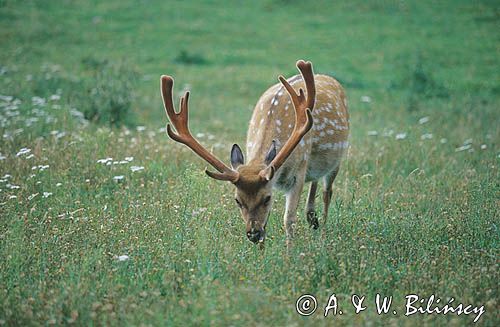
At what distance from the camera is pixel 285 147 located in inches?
221

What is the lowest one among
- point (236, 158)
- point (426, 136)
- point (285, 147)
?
point (426, 136)

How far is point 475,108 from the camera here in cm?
1219

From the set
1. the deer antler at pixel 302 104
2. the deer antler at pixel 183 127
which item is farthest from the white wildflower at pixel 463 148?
the deer antler at pixel 183 127

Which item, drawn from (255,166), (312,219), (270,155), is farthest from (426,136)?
(255,166)

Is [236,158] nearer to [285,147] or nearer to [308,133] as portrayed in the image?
[285,147]

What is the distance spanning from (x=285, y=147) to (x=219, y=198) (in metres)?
1.70

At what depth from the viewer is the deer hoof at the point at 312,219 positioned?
22.1 ft

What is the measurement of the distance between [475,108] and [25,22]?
12942mm

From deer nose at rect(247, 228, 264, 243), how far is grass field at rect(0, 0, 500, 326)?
0.11 metres

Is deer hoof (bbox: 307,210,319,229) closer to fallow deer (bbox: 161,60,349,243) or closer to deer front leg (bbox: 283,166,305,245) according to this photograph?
fallow deer (bbox: 161,60,349,243)

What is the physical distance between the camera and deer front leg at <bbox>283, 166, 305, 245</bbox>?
6141 mm

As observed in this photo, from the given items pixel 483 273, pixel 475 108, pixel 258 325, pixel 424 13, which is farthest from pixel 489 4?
pixel 258 325

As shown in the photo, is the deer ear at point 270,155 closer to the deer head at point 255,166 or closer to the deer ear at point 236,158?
the deer head at point 255,166

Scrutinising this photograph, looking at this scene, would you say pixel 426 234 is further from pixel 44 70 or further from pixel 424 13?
pixel 424 13
